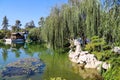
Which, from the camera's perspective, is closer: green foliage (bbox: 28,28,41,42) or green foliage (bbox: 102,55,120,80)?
green foliage (bbox: 102,55,120,80)

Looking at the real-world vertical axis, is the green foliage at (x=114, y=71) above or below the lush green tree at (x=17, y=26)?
below

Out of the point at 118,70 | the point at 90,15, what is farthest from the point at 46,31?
the point at 118,70

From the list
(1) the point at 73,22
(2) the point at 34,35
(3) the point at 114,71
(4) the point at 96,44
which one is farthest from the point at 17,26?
(3) the point at 114,71

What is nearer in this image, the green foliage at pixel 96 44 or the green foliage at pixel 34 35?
the green foliage at pixel 96 44

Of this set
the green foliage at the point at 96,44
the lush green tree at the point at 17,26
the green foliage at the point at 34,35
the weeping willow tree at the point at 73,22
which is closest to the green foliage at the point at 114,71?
the green foliage at the point at 96,44

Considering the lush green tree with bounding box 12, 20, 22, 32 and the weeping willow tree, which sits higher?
the lush green tree with bounding box 12, 20, 22, 32

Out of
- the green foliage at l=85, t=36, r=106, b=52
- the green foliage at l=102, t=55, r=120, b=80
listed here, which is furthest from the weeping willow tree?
the green foliage at l=102, t=55, r=120, b=80

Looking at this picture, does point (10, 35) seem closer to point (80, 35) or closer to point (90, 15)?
point (80, 35)

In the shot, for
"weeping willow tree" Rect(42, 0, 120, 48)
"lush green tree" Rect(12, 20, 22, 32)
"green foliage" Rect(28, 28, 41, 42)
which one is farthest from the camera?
"lush green tree" Rect(12, 20, 22, 32)

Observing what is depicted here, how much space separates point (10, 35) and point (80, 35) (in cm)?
3834

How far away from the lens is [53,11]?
22750 millimetres

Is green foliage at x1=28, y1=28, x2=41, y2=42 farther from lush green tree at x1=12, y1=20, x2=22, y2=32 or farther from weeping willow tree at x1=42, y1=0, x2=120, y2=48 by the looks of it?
lush green tree at x1=12, y1=20, x2=22, y2=32

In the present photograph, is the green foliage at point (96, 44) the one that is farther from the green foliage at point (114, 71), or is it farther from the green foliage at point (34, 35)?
the green foliage at point (34, 35)

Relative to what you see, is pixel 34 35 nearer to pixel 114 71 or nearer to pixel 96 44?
pixel 96 44
